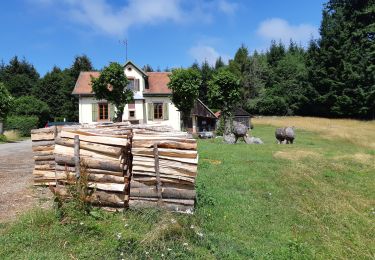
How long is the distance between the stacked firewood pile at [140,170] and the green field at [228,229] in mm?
330

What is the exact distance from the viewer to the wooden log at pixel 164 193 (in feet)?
24.1

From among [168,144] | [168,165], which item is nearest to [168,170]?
[168,165]

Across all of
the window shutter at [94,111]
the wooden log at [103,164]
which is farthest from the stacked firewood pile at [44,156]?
the window shutter at [94,111]

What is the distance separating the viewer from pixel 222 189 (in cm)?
1031

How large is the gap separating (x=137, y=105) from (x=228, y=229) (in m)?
35.1

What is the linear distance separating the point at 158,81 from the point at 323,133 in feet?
61.6

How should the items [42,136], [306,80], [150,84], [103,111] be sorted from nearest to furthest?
[42,136] → [103,111] → [150,84] → [306,80]

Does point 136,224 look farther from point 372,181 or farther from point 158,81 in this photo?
point 158,81

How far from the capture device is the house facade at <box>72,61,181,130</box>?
4109 cm

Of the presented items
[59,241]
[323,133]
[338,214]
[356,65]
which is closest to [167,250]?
[59,241]

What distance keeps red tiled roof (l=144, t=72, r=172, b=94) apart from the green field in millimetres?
31025

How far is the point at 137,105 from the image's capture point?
4147 centimetres

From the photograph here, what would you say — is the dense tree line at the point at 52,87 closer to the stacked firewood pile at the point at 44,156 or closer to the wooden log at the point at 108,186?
the stacked firewood pile at the point at 44,156

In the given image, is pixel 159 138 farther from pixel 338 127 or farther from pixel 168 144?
pixel 338 127
